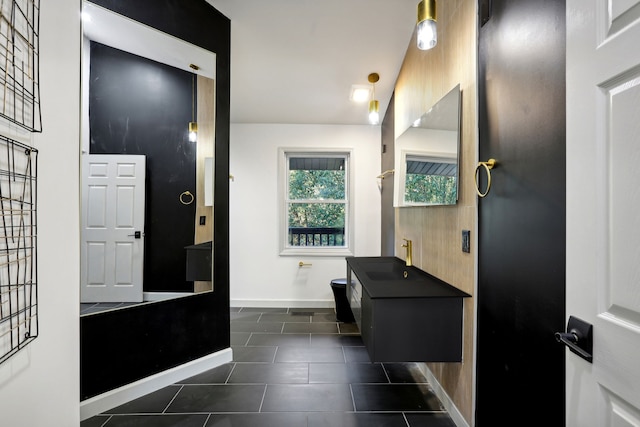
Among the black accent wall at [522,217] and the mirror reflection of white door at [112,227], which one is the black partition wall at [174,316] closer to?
the mirror reflection of white door at [112,227]

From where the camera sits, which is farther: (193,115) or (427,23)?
(193,115)

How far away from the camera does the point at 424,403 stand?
1.94 m

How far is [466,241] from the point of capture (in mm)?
1611

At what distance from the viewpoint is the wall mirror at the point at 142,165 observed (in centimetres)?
178

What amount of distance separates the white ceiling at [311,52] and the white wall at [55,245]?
162 cm

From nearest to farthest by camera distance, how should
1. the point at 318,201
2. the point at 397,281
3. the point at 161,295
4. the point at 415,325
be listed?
the point at 415,325 → the point at 397,281 → the point at 161,295 → the point at 318,201

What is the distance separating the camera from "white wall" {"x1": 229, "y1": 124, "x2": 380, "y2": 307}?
152 inches

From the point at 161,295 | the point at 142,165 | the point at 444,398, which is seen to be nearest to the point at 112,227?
the point at 142,165

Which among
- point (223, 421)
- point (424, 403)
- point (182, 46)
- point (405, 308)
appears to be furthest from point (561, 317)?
point (182, 46)

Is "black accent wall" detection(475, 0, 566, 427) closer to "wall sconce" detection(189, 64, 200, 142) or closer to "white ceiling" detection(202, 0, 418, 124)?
"white ceiling" detection(202, 0, 418, 124)

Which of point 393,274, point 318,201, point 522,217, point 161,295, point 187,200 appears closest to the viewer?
point 522,217

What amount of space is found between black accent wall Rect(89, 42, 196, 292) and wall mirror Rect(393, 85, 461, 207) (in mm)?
1742

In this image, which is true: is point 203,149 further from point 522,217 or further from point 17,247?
point 522,217

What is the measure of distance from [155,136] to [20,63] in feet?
3.94
